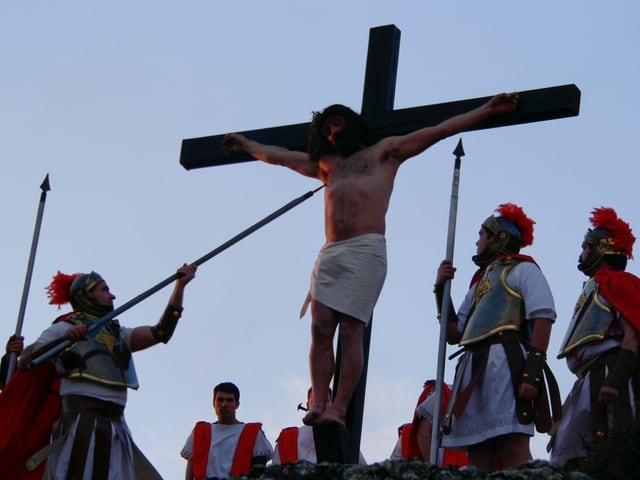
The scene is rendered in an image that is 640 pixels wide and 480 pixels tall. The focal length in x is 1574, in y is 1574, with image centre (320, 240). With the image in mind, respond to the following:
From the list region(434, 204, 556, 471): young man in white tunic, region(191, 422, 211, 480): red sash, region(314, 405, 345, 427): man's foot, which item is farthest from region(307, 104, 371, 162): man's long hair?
region(191, 422, 211, 480): red sash

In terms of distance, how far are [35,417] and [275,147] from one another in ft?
8.80

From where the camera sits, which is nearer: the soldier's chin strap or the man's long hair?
the man's long hair

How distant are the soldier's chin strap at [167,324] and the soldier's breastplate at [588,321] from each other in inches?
104

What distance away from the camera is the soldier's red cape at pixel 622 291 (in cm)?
988

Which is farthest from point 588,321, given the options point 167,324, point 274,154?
point 167,324

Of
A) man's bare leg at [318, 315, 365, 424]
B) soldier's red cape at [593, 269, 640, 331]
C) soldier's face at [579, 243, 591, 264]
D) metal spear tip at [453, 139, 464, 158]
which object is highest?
metal spear tip at [453, 139, 464, 158]

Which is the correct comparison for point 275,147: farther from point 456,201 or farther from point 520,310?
point 520,310

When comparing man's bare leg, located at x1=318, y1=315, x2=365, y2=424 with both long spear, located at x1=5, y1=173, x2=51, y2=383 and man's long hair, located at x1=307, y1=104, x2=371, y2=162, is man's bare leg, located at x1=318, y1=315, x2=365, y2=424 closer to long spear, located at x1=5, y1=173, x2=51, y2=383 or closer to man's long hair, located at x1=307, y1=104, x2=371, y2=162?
man's long hair, located at x1=307, y1=104, x2=371, y2=162

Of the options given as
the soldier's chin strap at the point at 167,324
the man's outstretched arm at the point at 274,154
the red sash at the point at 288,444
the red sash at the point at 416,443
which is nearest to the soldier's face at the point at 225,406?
the red sash at the point at 288,444

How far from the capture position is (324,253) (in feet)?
29.9

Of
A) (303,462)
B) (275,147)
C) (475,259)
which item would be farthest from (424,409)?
(303,462)

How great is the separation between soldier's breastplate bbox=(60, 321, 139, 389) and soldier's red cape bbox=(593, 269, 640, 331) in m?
3.30

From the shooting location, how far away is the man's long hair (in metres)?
9.39

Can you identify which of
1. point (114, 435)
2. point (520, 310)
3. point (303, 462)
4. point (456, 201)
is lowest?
point (303, 462)
